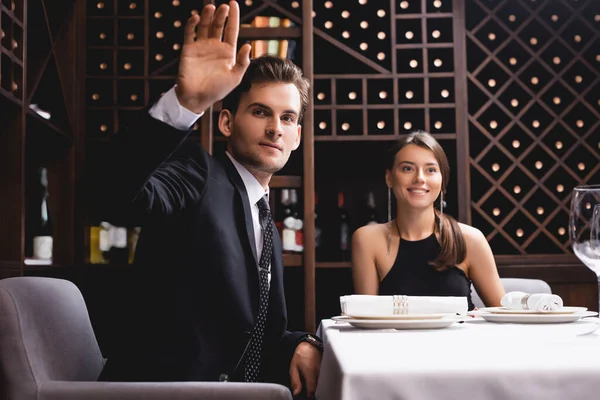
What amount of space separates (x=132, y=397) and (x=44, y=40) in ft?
7.18

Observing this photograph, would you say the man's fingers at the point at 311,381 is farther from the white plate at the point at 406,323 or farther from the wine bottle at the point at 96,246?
the wine bottle at the point at 96,246

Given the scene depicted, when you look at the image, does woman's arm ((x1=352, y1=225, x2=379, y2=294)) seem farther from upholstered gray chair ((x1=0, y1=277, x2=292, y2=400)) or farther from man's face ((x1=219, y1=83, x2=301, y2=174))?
upholstered gray chair ((x1=0, y1=277, x2=292, y2=400))

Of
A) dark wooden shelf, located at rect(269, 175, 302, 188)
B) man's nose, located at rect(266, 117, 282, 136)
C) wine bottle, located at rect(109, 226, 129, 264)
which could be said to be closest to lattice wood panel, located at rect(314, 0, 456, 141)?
dark wooden shelf, located at rect(269, 175, 302, 188)

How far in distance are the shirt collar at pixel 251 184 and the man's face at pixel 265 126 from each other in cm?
2

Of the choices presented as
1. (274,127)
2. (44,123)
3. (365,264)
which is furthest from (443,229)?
(44,123)

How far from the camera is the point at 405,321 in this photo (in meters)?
1.02

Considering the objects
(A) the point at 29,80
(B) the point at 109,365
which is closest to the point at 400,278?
(B) the point at 109,365

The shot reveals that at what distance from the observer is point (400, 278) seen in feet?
7.47

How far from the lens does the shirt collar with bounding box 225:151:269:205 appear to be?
1517mm

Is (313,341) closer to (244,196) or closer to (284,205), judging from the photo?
(244,196)

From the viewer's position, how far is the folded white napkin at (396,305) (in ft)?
3.49

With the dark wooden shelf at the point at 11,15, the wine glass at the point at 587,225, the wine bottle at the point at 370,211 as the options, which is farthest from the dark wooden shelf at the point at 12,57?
the wine glass at the point at 587,225

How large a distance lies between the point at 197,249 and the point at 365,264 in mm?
1171

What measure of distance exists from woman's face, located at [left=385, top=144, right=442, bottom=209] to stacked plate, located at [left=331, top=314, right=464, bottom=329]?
131cm
